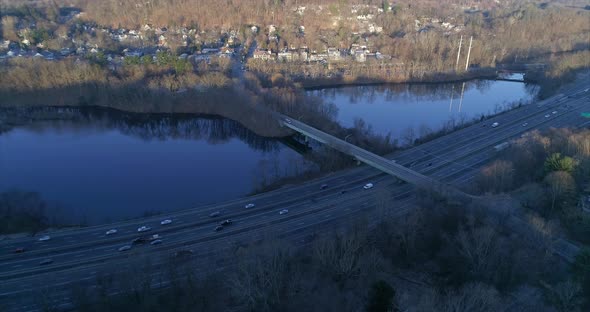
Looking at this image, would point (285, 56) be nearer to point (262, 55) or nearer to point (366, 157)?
point (262, 55)

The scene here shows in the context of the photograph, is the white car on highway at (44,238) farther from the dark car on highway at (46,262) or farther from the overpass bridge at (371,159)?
the overpass bridge at (371,159)

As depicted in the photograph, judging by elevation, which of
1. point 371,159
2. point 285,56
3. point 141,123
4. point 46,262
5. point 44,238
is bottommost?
point 46,262

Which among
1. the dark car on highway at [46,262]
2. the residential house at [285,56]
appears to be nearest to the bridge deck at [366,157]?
the dark car on highway at [46,262]

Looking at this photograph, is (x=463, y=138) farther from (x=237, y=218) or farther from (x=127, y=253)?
(x=127, y=253)

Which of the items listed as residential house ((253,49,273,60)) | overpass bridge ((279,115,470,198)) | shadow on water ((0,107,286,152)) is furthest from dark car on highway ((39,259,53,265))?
residential house ((253,49,273,60))

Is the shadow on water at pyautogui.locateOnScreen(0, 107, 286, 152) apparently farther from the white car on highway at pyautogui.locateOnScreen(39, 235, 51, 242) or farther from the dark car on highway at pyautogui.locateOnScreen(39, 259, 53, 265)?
the dark car on highway at pyautogui.locateOnScreen(39, 259, 53, 265)

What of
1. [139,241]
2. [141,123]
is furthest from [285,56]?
[139,241]

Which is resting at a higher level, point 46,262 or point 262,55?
point 262,55
